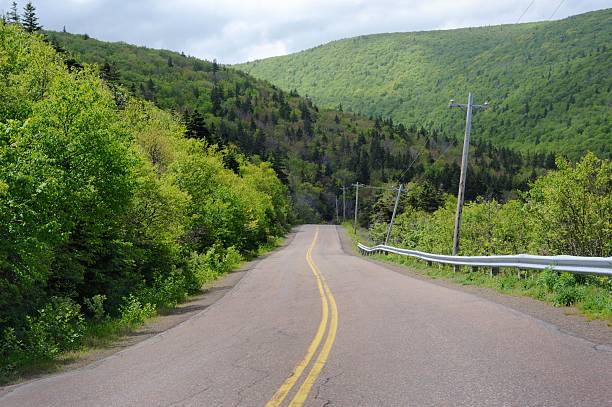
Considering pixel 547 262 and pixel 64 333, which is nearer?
pixel 64 333

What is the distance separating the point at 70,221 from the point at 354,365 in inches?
409

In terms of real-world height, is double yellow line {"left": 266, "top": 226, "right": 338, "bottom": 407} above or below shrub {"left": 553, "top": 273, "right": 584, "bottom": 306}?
below

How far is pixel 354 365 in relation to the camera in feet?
23.5

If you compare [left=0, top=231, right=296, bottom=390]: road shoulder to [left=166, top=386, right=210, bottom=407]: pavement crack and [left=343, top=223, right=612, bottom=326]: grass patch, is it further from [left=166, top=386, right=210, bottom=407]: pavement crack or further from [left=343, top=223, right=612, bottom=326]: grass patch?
[left=343, top=223, right=612, bottom=326]: grass patch

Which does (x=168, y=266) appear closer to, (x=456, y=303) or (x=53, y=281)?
(x=53, y=281)

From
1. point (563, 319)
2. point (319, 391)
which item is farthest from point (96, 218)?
point (563, 319)

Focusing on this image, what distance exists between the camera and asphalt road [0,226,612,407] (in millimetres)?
5773

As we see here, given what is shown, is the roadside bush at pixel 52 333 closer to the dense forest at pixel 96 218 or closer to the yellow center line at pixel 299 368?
the dense forest at pixel 96 218

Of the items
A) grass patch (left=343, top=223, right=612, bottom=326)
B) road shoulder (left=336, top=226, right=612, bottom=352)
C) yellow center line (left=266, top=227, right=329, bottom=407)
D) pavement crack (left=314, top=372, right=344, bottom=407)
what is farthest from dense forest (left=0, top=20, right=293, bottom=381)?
grass patch (left=343, top=223, right=612, bottom=326)

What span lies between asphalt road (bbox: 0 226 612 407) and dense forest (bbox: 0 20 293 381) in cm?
249

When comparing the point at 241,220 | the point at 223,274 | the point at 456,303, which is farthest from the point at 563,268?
the point at 241,220

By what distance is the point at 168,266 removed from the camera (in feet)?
76.2

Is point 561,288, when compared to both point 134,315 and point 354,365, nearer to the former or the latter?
point 354,365

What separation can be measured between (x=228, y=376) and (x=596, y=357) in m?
4.57
